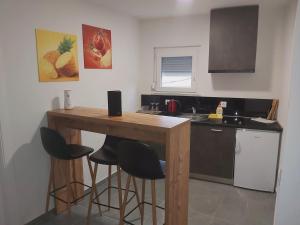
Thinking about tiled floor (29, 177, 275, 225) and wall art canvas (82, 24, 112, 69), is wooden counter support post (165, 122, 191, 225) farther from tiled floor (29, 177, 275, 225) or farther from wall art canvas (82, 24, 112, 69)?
wall art canvas (82, 24, 112, 69)

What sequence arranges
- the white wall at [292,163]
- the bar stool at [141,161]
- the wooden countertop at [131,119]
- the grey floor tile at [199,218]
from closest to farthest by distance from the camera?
the white wall at [292,163], the bar stool at [141,161], the wooden countertop at [131,119], the grey floor tile at [199,218]

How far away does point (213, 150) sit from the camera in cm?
317

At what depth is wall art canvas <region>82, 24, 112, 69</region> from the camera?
9.18ft

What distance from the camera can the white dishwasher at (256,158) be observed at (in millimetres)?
2881

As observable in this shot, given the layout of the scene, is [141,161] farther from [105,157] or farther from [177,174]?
[105,157]

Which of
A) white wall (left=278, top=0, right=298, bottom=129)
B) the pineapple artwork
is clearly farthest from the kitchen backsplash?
the pineapple artwork

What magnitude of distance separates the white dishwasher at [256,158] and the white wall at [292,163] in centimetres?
195

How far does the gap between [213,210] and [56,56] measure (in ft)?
7.83

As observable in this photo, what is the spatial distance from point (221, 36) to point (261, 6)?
2.00 ft

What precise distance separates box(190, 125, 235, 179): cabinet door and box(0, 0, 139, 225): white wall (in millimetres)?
1502

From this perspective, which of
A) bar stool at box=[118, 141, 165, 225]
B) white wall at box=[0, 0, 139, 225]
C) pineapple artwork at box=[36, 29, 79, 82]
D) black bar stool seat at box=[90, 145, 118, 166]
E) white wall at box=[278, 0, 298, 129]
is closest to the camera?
bar stool at box=[118, 141, 165, 225]

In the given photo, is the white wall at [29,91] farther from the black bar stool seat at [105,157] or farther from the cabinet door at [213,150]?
the cabinet door at [213,150]

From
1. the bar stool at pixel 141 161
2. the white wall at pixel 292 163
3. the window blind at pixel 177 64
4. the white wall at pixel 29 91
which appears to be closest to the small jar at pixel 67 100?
the white wall at pixel 29 91

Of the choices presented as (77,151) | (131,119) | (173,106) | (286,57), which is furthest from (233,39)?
(77,151)
